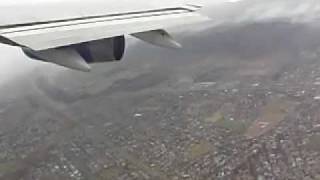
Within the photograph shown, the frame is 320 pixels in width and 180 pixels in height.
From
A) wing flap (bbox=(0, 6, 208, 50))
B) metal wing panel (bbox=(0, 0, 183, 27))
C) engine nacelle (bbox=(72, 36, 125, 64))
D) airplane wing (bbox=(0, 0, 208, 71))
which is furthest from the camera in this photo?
engine nacelle (bbox=(72, 36, 125, 64))

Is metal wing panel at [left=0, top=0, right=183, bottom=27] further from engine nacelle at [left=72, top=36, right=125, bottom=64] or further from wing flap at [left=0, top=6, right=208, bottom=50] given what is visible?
engine nacelle at [left=72, top=36, right=125, bottom=64]

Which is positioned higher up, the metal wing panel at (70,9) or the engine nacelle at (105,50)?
the metal wing panel at (70,9)

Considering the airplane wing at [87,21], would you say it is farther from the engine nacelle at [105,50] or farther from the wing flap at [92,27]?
the engine nacelle at [105,50]

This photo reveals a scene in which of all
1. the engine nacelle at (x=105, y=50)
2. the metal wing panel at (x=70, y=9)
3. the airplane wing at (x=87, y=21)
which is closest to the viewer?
the airplane wing at (x=87, y=21)

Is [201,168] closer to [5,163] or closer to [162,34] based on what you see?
[162,34]

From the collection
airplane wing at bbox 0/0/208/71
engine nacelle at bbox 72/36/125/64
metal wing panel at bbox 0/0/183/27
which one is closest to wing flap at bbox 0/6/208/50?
airplane wing at bbox 0/0/208/71

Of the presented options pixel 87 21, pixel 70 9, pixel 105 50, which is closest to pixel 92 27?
pixel 87 21

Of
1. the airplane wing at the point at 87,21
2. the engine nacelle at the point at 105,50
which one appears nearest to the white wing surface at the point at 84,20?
the airplane wing at the point at 87,21

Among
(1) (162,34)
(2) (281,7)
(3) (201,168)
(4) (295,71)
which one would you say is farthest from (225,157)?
(2) (281,7)
